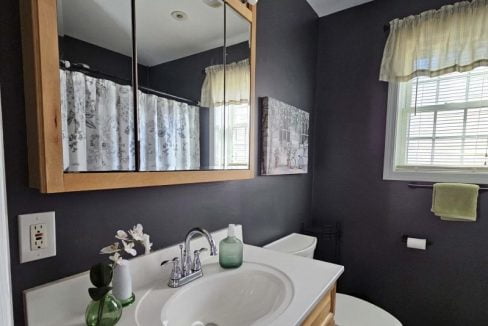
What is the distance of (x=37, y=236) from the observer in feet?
2.05

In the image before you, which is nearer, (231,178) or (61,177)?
(61,177)

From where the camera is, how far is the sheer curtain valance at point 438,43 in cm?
149

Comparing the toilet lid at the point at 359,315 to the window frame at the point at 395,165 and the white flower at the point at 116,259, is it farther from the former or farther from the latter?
the white flower at the point at 116,259

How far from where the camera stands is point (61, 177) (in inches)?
23.5

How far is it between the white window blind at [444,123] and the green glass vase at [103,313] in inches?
77.0

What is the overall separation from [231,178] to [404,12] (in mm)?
1813

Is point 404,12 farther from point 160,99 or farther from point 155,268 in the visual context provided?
point 155,268

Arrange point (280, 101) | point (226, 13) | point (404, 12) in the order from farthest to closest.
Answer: point (404, 12)
point (280, 101)
point (226, 13)

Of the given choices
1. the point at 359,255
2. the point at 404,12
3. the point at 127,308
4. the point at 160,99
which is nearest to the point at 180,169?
the point at 160,99

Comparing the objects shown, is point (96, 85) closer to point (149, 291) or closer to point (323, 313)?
point (149, 291)

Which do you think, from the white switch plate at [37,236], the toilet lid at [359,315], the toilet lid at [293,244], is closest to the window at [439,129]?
the toilet lid at [293,244]

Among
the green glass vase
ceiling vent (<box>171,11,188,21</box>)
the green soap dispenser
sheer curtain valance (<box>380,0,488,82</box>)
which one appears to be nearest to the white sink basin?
the green soap dispenser

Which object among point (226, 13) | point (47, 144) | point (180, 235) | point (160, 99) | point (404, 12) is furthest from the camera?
point (404, 12)

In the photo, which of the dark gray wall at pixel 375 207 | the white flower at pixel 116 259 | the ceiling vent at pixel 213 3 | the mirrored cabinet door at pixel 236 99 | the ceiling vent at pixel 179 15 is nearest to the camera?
the white flower at pixel 116 259
